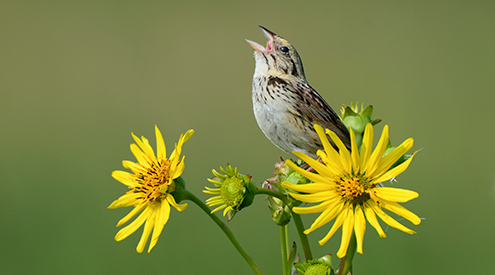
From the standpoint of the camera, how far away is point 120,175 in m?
1.01

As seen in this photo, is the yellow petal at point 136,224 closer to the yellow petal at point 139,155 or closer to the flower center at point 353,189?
the yellow petal at point 139,155

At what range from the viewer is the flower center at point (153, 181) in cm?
92

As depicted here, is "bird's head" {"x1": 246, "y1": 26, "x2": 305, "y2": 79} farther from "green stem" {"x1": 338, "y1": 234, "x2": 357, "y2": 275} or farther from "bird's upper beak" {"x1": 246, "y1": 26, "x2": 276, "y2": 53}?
"green stem" {"x1": 338, "y1": 234, "x2": 357, "y2": 275}

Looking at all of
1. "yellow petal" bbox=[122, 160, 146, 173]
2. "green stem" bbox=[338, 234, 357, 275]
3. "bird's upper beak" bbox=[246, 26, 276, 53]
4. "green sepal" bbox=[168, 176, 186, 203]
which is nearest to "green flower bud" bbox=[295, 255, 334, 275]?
"green stem" bbox=[338, 234, 357, 275]

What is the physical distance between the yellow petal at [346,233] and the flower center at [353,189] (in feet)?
0.08

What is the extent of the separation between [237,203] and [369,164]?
25 centimetres

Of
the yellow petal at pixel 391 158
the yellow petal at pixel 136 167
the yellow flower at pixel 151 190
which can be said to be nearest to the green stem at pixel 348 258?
the yellow petal at pixel 391 158

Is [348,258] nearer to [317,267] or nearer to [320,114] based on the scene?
[317,267]

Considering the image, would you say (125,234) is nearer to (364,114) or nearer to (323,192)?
(323,192)

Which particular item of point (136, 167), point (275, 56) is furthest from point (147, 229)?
point (275, 56)

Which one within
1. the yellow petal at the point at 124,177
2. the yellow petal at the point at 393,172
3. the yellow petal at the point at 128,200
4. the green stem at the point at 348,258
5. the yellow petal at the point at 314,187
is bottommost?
the green stem at the point at 348,258

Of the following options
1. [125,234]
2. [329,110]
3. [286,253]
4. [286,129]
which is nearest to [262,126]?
[286,129]

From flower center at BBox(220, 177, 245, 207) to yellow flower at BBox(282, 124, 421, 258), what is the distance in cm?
11

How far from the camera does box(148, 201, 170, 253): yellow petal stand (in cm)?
86
